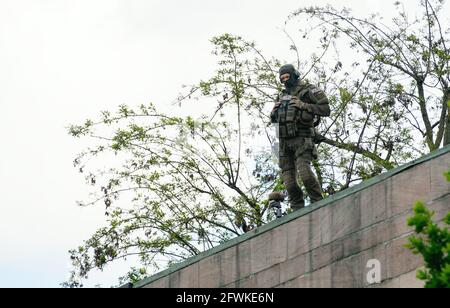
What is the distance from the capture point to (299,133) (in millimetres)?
20781

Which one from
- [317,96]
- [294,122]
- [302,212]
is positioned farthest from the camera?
[317,96]

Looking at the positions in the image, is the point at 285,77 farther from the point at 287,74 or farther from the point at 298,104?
the point at 298,104

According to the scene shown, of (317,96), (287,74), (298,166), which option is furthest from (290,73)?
(298,166)

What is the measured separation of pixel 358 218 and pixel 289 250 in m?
1.27

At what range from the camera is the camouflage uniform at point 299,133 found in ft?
67.9

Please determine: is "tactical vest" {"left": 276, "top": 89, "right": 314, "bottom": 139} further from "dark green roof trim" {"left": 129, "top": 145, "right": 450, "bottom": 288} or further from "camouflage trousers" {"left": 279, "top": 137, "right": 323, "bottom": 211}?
"dark green roof trim" {"left": 129, "top": 145, "right": 450, "bottom": 288}

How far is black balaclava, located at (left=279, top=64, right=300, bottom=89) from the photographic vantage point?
21.0 metres

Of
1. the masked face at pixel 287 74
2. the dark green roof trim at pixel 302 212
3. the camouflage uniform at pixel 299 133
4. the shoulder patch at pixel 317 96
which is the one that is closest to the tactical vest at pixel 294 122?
the camouflage uniform at pixel 299 133

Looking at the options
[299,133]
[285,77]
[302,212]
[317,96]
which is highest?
[285,77]

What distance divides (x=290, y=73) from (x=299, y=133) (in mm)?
796

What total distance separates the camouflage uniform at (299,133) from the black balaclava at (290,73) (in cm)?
4

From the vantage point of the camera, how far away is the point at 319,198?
813 inches

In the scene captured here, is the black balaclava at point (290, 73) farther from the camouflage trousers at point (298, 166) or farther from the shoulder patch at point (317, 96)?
the camouflage trousers at point (298, 166)
